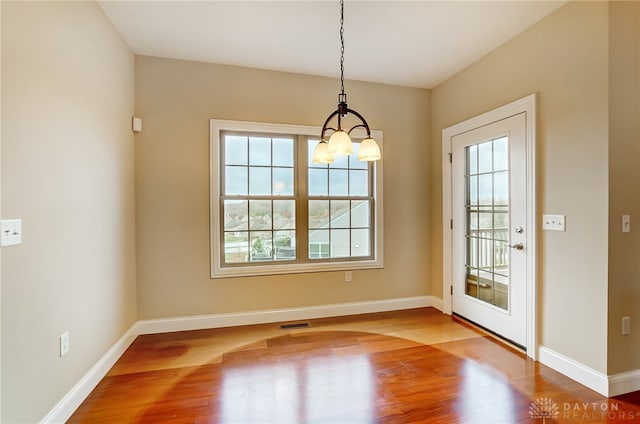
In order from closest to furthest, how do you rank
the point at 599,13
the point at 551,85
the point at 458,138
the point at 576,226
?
the point at 599,13 < the point at 576,226 < the point at 551,85 < the point at 458,138

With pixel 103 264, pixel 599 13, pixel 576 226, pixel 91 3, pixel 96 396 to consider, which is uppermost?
pixel 91 3

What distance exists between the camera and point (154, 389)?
2.12 meters

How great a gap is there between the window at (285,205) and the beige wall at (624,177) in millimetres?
2067

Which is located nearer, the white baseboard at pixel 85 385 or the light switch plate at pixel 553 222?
the white baseboard at pixel 85 385

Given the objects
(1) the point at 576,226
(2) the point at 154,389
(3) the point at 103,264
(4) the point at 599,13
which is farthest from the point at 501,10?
(2) the point at 154,389

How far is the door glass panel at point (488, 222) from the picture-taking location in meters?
2.83

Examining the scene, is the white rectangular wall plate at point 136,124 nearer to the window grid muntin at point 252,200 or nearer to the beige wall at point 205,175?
the beige wall at point 205,175

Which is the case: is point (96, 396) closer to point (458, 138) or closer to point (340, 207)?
point (340, 207)

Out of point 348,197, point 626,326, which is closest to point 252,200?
point 348,197

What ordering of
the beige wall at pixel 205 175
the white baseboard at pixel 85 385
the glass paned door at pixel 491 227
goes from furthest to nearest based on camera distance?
1. the beige wall at pixel 205 175
2. the glass paned door at pixel 491 227
3. the white baseboard at pixel 85 385

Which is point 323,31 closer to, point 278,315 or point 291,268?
point 291,268

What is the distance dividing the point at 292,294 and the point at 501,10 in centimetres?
323

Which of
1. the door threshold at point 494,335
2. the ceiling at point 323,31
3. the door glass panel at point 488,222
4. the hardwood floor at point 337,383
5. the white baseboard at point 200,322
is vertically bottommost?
the hardwood floor at point 337,383

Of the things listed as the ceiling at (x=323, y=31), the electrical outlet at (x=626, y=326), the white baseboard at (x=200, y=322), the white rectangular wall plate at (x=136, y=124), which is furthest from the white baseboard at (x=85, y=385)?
the electrical outlet at (x=626, y=326)
